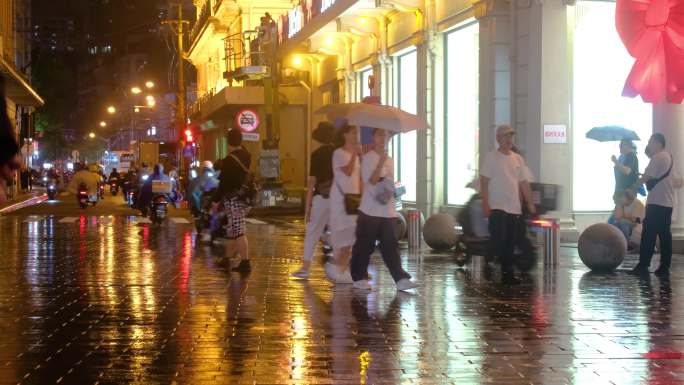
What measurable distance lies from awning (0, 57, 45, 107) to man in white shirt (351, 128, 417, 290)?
26088mm

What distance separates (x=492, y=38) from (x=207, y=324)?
40.9 ft

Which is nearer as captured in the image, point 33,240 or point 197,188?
point 33,240

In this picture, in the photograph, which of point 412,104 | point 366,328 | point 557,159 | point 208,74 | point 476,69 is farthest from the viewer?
point 208,74

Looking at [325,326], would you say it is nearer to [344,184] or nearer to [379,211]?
[379,211]

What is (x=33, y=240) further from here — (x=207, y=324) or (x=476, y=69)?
(x=207, y=324)

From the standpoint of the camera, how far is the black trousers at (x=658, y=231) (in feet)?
45.0

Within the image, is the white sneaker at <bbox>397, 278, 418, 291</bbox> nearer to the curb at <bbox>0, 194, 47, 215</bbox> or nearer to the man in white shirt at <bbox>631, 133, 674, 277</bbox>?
the man in white shirt at <bbox>631, 133, 674, 277</bbox>

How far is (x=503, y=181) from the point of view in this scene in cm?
1269

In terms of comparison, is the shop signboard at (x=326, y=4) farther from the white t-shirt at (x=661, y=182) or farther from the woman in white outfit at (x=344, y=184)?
the woman in white outfit at (x=344, y=184)

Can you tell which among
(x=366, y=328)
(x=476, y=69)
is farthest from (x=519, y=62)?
(x=366, y=328)

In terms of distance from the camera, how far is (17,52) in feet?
200

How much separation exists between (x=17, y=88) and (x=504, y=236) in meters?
36.5

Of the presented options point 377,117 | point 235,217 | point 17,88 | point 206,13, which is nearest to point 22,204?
point 17,88

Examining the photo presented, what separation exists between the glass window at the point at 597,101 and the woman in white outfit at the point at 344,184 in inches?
339
